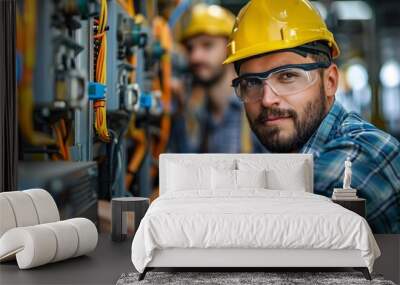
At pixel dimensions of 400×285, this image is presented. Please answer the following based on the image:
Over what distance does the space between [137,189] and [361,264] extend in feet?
8.00

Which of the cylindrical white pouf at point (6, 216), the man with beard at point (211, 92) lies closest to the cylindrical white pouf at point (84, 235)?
the cylindrical white pouf at point (6, 216)

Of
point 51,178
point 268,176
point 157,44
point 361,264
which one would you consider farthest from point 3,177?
point 361,264

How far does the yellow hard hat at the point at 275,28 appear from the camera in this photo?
5.70m

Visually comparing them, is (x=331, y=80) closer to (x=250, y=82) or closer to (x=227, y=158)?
(x=250, y=82)

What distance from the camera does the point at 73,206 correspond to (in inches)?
226

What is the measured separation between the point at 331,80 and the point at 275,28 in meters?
0.66

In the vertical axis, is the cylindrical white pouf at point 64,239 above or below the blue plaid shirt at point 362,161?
below

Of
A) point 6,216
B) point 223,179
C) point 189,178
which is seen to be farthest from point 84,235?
point 223,179

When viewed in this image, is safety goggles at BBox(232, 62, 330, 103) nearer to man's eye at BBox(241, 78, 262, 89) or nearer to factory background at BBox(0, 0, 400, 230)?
man's eye at BBox(241, 78, 262, 89)

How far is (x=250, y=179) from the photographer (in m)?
5.28

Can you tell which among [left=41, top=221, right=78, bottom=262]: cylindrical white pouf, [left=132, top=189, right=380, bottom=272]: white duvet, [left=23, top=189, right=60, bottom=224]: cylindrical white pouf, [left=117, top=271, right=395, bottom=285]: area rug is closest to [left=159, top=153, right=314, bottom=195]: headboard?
[left=23, top=189, right=60, bottom=224]: cylindrical white pouf

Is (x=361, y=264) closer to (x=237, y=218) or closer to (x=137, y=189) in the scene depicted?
(x=237, y=218)

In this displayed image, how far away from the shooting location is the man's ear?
228 inches

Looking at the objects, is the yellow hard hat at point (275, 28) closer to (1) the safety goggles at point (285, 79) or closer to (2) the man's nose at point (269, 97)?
(1) the safety goggles at point (285, 79)
